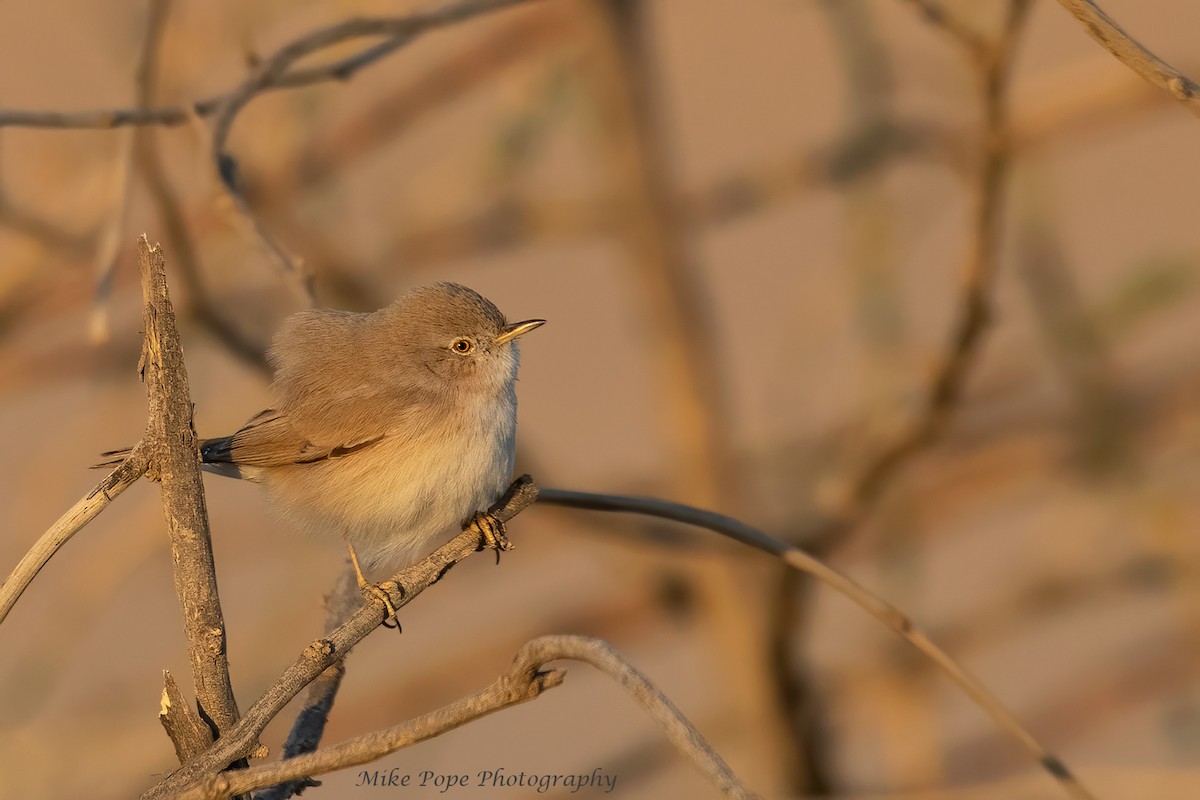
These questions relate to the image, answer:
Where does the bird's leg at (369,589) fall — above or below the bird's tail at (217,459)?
below

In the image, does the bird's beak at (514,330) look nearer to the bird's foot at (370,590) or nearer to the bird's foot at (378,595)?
the bird's foot at (370,590)

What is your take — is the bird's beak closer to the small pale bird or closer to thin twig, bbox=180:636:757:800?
the small pale bird

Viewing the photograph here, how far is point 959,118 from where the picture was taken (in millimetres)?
5641

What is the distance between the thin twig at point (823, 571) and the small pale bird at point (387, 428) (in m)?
0.56

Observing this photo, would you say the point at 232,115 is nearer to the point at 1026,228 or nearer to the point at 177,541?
the point at 177,541

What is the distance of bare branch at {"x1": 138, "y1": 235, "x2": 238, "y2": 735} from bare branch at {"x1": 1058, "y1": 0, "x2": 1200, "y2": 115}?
149cm

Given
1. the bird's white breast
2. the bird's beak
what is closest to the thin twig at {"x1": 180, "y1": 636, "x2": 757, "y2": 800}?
the bird's white breast

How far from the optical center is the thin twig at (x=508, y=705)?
1.75 m

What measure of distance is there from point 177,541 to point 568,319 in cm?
654

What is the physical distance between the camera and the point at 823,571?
2.58 metres

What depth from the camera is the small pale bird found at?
3.16m

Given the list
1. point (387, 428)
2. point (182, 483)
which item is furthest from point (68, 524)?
point (387, 428)

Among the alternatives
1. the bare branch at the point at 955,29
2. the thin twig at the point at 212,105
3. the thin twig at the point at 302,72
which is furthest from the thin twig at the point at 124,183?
the bare branch at the point at 955,29

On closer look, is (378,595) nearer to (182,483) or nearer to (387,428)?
(387,428)
